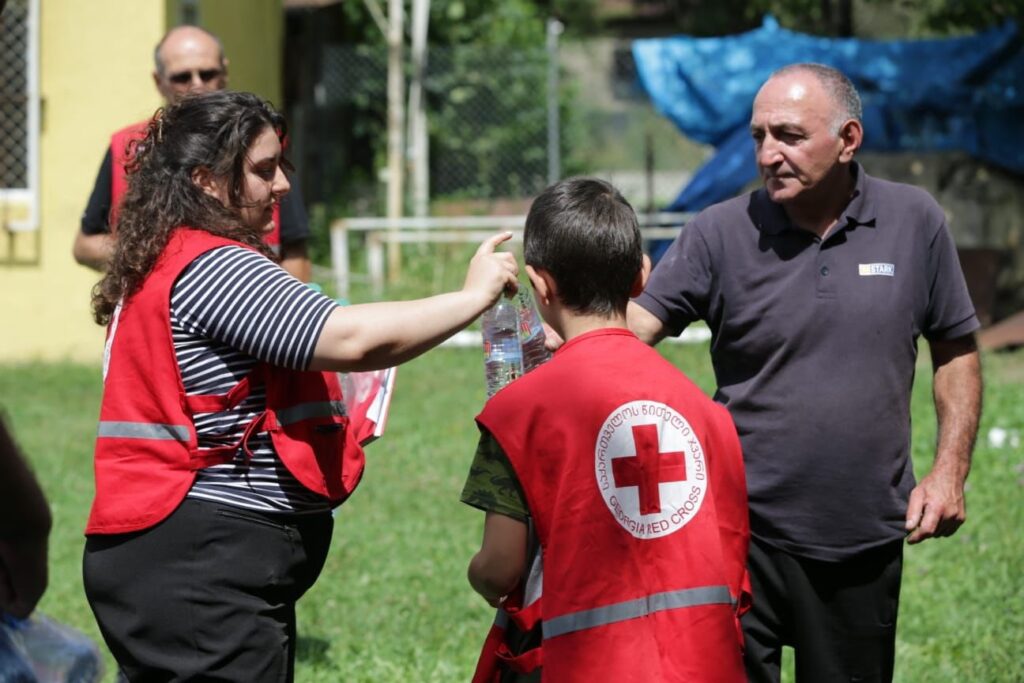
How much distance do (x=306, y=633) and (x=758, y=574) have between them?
8.89ft

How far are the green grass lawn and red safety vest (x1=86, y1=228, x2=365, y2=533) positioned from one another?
2415 mm

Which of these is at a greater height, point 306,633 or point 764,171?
point 764,171

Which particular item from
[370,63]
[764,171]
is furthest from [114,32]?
[764,171]

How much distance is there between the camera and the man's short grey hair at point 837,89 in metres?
3.74

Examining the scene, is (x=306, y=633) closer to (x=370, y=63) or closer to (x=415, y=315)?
(x=415, y=315)

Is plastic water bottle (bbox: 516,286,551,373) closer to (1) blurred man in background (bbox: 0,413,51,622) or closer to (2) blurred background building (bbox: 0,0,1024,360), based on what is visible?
(1) blurred man in background (bbox: 0,413,51,622)

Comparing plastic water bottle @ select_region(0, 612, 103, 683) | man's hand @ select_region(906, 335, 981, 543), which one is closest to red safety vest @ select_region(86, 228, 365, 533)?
plastic water bottle @ select_region(0, 612, 103, 683)

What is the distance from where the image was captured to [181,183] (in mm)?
3037

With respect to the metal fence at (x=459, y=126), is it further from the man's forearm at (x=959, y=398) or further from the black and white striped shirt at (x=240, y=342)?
the black and white striped shirt at (x=240, y=342)

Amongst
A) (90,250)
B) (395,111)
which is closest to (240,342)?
(90,250)

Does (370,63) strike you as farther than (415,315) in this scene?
Yes

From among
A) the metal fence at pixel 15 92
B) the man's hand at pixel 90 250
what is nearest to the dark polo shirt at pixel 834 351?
the man's hand at pixel 90 250

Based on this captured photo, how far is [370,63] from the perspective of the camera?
18.6 meters

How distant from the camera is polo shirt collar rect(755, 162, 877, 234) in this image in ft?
12.1
